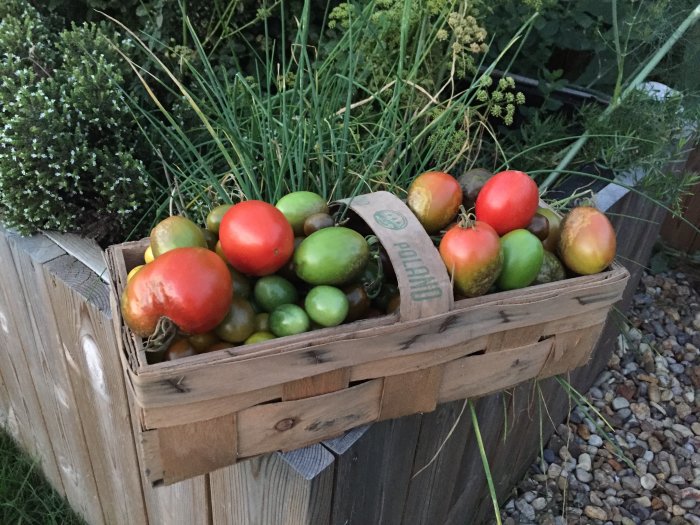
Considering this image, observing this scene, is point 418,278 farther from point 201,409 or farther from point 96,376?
point 96,376

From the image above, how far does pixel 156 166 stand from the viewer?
173 centimetres

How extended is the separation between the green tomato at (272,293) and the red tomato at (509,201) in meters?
0.41

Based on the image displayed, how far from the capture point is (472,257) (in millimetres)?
1002

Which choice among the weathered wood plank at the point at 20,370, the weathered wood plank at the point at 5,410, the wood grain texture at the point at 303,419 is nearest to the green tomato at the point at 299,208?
the wood grain texture at the point at 303,419

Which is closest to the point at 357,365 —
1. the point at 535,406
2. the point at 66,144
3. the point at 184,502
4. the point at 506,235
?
the point at 506,235

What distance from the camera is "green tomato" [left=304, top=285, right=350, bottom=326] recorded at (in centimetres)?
94

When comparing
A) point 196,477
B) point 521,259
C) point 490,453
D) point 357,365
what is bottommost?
point 490,453

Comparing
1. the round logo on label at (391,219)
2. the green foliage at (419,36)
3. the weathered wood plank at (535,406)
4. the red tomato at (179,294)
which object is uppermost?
the green foliage at (419,36)

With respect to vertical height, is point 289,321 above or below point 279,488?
above

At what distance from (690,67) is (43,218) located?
216cm

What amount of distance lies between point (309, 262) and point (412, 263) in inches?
6.4

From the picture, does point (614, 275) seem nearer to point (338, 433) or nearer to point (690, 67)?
point (338, 433)

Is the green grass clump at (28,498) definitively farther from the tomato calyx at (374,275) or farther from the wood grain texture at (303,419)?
the tomato calyx at (374,275)

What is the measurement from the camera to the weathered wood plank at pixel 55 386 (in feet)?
4.83
